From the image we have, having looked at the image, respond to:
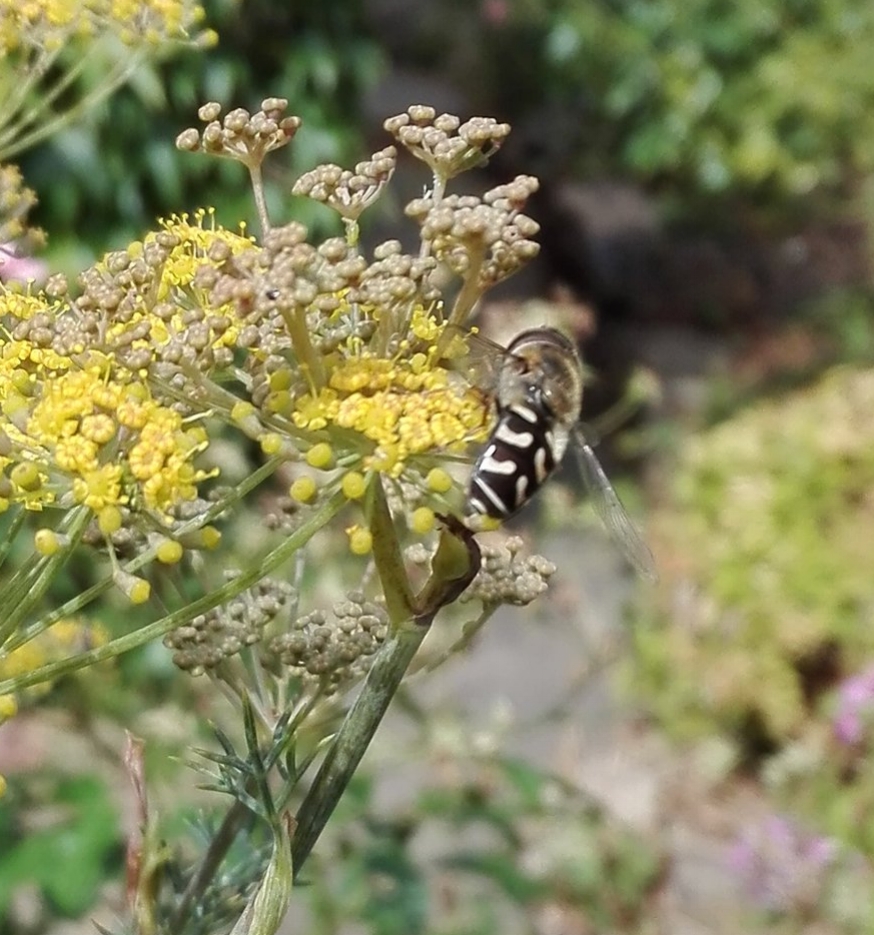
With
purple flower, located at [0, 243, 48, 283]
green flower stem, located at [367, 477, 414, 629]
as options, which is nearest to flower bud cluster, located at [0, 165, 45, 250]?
purple flower, located at [0, 243, 48, 283]

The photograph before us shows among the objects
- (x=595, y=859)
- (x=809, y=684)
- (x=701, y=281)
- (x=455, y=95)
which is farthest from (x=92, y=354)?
(x=701, y=281)

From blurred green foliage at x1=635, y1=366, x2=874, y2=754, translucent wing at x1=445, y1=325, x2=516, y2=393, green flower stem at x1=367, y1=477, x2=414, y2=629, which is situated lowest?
blurred green foliage at x1=635, y1=366, x2=874, y2=754

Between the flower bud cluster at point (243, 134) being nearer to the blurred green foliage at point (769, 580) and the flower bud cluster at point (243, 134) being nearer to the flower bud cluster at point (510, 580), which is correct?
the flower bud cluster at point (510, 580)

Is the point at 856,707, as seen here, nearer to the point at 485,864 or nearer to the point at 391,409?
the point at 485,864

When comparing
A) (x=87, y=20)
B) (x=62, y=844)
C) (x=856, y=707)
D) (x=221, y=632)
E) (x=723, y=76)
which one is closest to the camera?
(x=221, y=632)

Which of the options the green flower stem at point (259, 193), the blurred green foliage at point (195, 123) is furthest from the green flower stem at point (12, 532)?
the blurred green foliage at point (195, 123)

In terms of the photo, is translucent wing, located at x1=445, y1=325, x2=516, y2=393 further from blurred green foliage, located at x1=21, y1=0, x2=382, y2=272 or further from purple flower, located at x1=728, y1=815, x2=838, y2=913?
purple flower, located at x1=728, y1=815, x2=838, y2=913

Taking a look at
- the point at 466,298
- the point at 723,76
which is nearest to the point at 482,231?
the point at 466,298
